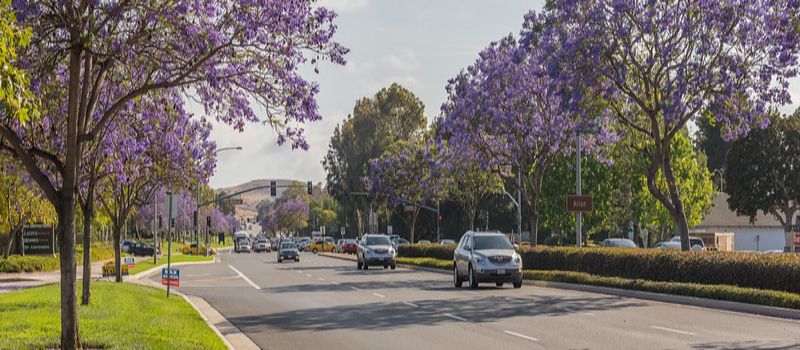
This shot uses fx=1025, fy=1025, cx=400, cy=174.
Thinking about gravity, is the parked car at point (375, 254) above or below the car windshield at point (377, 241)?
below

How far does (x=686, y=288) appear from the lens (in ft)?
89.7

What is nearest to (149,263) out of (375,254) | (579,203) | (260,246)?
(375,254)

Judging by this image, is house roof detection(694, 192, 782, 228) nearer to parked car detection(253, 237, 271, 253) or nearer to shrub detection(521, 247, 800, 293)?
parked car detection(253, 237, 271, 253)

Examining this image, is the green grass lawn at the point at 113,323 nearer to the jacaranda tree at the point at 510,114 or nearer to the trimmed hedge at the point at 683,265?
the trimmed hedge at the point at 683,265

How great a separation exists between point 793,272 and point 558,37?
38.5ft

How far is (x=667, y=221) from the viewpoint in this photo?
81.0 m

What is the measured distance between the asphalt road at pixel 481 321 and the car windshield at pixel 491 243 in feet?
4.80

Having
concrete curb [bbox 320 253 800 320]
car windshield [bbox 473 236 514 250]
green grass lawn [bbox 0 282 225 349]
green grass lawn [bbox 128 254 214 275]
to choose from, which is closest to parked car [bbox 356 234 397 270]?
green grass lawn [bbox 128 254 214 275]

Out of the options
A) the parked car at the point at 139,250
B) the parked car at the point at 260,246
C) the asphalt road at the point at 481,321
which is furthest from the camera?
the parked car at the point at 260,246

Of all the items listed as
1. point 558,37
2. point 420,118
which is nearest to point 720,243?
point 420,118

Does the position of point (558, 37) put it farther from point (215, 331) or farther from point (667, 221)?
point (667, 221)

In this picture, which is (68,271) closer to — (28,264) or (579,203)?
(579,203)

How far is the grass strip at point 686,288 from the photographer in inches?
921

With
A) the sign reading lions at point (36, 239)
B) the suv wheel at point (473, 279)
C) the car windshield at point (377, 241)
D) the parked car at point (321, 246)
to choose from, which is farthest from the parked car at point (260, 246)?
the suv wheel at point (473, 279)
